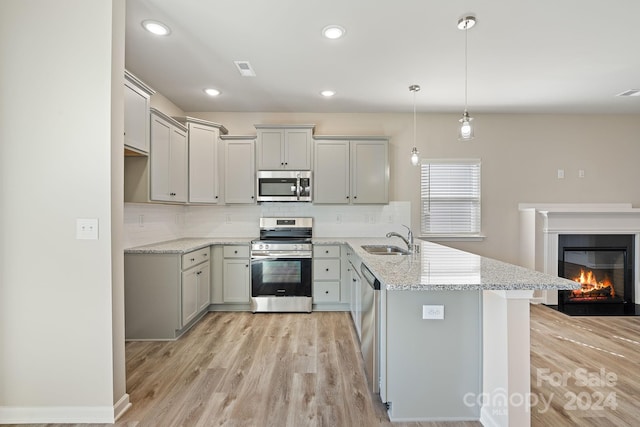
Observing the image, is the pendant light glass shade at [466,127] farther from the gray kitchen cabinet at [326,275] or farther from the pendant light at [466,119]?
the gray kitchen cabinet at [326,275]

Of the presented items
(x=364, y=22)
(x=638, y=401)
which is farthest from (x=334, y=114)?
(x=638, y=401)

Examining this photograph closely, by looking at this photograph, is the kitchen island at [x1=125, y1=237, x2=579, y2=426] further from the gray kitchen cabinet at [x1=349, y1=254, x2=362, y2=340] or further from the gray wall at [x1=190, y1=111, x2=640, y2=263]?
the gray wall at [x1=190, y1=111, x2=640, y2=263]

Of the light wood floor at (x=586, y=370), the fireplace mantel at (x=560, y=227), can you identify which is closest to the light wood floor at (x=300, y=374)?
the light wood floor at (x=586, y=370)

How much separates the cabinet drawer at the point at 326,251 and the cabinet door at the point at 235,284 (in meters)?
0.86

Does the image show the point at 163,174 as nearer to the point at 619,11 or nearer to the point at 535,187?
the point at 619,11

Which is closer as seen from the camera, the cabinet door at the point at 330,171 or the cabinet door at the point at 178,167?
the cabinet door at the point at 178,167

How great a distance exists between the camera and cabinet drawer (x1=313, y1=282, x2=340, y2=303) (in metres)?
3.80

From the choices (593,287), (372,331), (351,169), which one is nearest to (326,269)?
(351,169)

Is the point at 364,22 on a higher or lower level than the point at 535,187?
higher

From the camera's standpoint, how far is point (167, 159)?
321 cm

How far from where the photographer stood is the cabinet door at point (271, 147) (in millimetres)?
3947

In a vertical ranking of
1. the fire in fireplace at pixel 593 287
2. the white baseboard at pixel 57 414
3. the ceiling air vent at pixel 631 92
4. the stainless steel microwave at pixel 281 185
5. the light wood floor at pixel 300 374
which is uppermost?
the ceiling air vent at pixel 631 92

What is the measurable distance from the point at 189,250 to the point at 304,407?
191 cm

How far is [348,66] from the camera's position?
293 cm
